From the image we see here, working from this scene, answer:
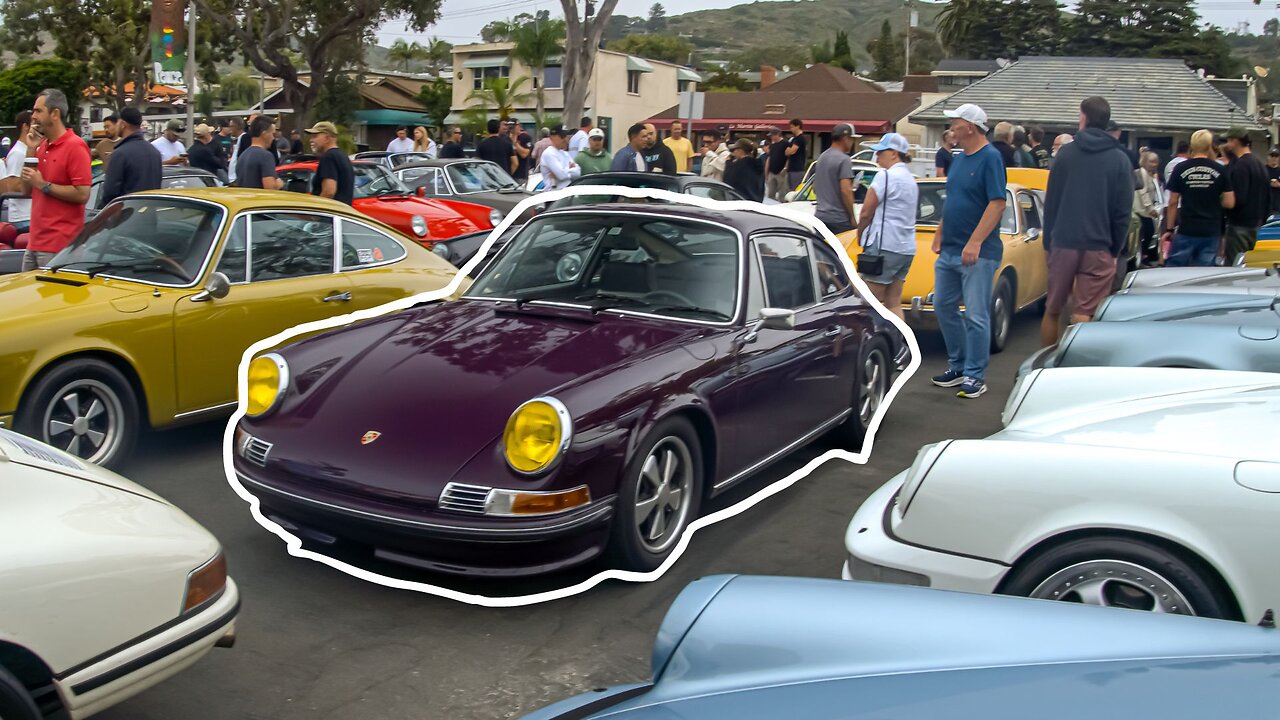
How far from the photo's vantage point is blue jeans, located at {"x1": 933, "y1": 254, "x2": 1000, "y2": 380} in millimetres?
7895

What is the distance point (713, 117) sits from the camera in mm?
68938

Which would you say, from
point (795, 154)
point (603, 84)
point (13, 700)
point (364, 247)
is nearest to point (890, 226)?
point (364, 247)

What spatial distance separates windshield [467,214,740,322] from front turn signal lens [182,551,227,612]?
7.83 feet

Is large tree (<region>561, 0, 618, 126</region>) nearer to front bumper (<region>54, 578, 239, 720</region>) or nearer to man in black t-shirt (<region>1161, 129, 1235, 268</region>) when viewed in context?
man in black t-shirt (<region>1161, 129, 1235, 268</region>)

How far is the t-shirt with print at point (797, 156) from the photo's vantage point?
58.6ft

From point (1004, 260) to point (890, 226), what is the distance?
170cm

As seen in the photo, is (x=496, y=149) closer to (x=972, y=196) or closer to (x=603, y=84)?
(x=972, y=196)

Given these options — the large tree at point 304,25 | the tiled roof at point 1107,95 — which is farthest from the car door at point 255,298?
the tiled roof at point 1107,95

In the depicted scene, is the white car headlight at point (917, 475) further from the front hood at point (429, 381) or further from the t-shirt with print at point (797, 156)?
the t-shirt with print at point (797, 156)

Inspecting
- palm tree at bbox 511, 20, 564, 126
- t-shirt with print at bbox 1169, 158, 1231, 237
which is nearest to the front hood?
t-shirt with print at bbox 1169, 158, 1231, 237

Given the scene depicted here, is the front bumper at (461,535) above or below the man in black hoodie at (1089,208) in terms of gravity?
below

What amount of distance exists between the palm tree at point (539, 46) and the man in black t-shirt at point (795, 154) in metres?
49.0

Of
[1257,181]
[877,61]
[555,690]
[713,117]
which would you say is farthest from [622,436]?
[877,61]

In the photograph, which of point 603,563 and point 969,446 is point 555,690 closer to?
point 603,563
